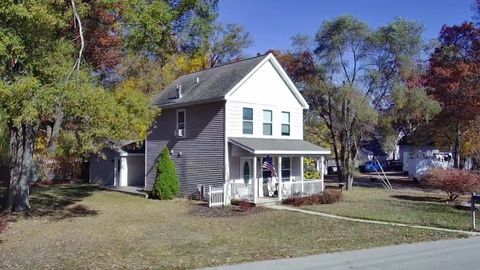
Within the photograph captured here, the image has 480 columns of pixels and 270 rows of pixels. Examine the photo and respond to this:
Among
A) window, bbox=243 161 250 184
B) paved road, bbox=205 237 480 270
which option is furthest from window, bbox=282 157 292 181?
paved road, bbox=205 237 480 270

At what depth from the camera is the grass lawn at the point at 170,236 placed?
10.7 metres

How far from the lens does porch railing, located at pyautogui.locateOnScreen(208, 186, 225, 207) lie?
23.1 metres

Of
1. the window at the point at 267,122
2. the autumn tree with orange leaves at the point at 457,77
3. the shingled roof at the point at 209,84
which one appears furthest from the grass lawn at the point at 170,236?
the autumn tree with orange leaves at the point at 457,77

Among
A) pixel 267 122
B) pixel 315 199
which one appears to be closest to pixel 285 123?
pixel 267 122

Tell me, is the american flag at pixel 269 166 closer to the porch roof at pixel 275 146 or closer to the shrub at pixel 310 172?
the porch roof at pixel 275 146

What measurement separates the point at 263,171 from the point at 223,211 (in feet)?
19.8

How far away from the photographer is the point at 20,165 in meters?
19.9

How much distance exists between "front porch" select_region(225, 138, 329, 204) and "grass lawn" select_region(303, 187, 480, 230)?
2558mm

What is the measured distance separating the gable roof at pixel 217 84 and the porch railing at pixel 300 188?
510cm

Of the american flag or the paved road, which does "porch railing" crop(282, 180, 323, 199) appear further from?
the paved road

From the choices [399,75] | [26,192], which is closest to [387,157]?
[399,75]

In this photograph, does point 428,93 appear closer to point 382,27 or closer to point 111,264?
point 382,27

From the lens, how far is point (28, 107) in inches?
535

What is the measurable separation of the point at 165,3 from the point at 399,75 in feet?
62.2
